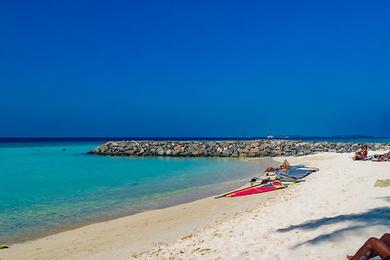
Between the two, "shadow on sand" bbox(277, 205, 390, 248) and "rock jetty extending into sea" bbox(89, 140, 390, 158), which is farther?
"rock jetty extending into sea" bbox(89, 140, 390, 158)

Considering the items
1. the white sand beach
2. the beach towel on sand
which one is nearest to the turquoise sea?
the white sand beach

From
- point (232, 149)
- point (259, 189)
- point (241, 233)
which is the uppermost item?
point (232, 149)

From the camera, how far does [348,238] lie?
6223 millimetres

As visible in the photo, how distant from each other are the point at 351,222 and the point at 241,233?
2204 millimetres

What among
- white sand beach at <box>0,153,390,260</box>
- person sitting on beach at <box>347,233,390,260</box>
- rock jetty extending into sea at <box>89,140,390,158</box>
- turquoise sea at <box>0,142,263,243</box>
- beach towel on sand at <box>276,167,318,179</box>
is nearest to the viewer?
person sitting on beach at <box>347,233,390,260</box>

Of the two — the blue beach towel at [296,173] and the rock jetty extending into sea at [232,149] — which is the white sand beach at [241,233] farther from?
the rock jetty extending into sea at [232,149]

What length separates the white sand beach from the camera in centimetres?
638

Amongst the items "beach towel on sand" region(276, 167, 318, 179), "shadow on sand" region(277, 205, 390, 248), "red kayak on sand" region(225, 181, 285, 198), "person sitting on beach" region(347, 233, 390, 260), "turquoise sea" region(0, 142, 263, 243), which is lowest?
"turquoise sea" region(0, 142, 263, 243)

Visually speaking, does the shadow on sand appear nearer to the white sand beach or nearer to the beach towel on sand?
the white sand beach

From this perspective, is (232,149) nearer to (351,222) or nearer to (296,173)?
(296,173)

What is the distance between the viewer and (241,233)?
787 centimetres

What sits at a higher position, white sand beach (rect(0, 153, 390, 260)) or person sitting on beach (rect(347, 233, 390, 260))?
person sitting on beach (rect(347, 233, 390, 260))

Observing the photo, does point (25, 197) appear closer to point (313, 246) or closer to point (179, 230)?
point (179, 230)

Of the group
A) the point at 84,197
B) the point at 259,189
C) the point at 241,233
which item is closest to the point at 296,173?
the point at 259,189
